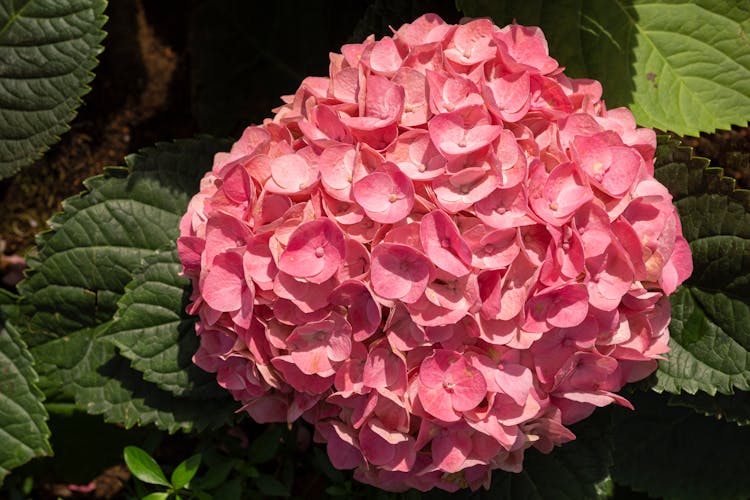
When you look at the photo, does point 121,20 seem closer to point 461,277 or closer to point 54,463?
point 54,463

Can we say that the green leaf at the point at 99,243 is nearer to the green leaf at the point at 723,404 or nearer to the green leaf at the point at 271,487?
the green leaf at the point at 271,487

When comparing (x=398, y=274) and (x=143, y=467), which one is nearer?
(x=398, y=274)

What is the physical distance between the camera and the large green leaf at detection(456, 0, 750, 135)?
1.71m

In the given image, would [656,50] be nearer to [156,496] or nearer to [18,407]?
[156,496]

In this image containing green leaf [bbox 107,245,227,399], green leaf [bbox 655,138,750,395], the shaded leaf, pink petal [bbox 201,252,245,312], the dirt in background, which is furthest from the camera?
the dirt in background

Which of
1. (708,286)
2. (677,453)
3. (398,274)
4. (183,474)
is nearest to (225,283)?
(398,274)

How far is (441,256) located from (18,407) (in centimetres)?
122

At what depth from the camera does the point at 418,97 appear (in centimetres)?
137

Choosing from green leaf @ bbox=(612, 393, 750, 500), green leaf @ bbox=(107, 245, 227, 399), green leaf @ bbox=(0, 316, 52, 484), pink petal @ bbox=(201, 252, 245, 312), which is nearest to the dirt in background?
green leaf @ bbox=(0, 316, 52, 484)

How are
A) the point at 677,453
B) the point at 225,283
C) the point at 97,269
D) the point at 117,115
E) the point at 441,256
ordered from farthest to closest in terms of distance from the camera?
the point at 117,115, the point at 677,453, the point at 97,269, the point at 225,283, the point at 441,256

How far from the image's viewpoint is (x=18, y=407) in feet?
6.18

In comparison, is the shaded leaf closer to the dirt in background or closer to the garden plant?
the garden plant

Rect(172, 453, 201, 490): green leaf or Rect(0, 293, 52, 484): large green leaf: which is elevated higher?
Rect(0, 293, 52, 484): large green leaf

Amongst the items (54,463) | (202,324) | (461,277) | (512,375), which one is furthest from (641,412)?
(54,463)
